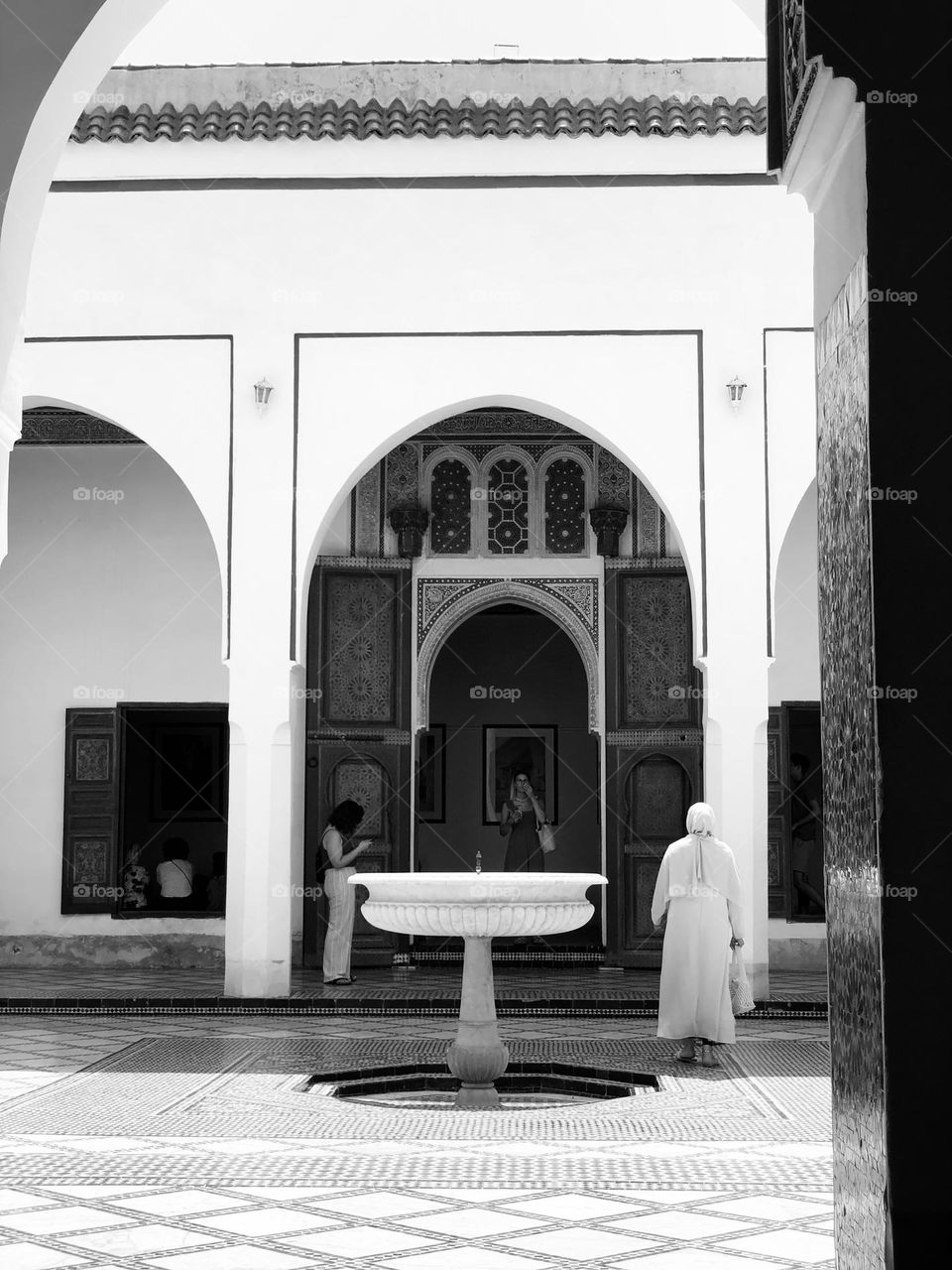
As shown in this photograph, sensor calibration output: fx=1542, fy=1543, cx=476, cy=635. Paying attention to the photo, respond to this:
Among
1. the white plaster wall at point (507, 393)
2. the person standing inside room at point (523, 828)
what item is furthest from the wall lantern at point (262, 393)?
the person standing inside room at point (523, 828)

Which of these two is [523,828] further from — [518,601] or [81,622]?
[81,622]

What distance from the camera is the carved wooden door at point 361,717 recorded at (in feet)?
28.5

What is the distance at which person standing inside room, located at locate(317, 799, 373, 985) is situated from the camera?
24.5 ft

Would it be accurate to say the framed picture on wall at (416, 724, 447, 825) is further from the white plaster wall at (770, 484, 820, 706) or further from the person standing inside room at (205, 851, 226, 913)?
the white plaster wall at (770, 484, 820, 706)

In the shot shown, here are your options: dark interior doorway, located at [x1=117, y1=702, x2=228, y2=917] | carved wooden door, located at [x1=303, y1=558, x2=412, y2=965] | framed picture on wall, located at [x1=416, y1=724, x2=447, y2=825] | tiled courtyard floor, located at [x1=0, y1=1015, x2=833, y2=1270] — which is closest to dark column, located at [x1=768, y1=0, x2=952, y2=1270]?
tiled courtyard floor, located at [x1=0, y1=1015, x2=833, y2=1270]

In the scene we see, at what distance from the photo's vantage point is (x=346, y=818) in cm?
746

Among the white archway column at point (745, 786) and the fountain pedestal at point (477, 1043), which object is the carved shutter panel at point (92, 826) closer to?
the white archway column at point (745, 786)

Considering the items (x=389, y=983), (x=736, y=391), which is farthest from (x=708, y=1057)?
(x=736, y=391)

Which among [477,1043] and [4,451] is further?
[477,1043]

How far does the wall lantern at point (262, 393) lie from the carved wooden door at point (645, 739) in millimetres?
2416

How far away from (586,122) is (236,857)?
3819 mm

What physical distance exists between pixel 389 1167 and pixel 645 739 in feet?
17.2

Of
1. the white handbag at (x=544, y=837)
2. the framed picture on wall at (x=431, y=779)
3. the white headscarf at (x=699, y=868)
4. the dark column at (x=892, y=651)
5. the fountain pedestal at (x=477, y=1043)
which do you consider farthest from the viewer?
the framed picture on wall at (x=431, y=779)

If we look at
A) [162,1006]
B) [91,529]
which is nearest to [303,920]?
[162,1006]
